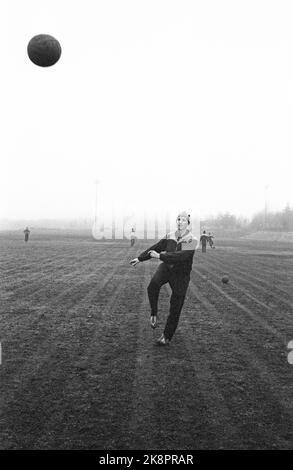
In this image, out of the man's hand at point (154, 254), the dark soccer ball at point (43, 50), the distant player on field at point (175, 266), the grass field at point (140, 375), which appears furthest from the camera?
the dark soccer ball at point (43, 50)

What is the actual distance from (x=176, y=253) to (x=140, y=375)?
1970mm

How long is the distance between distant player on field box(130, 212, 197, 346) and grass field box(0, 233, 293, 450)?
0.46 metres

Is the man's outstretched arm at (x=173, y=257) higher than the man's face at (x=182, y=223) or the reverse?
the reverse

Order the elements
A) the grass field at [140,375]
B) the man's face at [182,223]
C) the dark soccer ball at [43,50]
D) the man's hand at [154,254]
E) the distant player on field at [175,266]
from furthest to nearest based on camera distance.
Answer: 1. the dark soccer ball at [43,50]
2. the man's face at [182,223]
3. the distant player on field at [175,266]
4. the man's hand at [154,254]
5. the grass field at [140,375]

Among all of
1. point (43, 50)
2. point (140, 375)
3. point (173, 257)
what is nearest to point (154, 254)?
point (173, 257)

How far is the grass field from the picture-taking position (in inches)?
150

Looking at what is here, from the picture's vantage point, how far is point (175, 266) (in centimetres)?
677

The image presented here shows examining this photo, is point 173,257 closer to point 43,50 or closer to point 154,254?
point 154,254

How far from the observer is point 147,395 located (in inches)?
185

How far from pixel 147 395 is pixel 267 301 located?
6894mm

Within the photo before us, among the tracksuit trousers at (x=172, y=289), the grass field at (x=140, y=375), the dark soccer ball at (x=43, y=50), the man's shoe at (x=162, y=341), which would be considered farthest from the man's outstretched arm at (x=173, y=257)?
the dark soccer ball at (x=43, y=50)

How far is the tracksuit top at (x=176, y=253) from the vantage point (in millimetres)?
6473

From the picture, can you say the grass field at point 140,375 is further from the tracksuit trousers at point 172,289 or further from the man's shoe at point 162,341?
the tracksuit trousers at point 172,289
